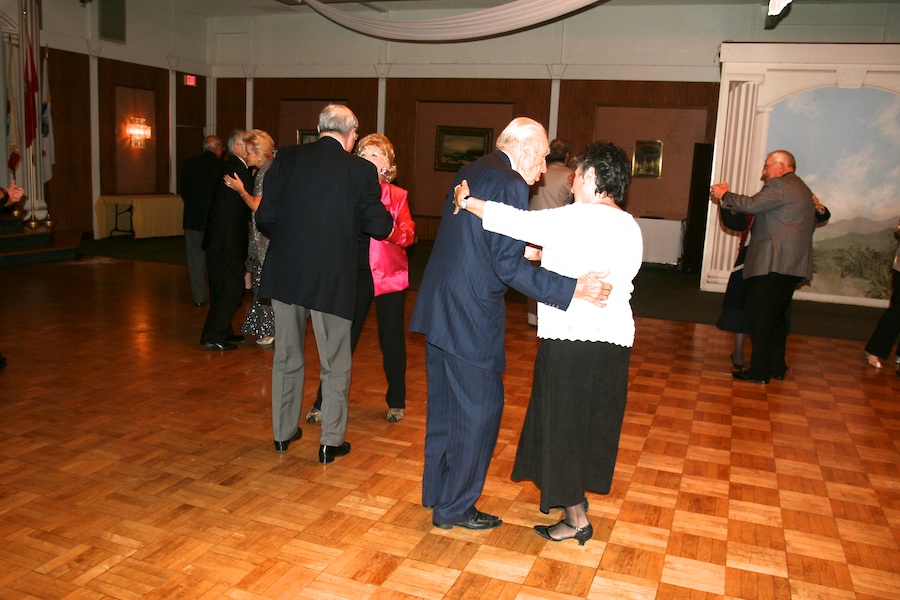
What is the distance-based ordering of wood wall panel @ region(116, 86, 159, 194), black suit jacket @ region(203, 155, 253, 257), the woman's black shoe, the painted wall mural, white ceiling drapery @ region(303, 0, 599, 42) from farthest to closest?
wood wall panel @ region(116, 86, 159, 194)
the painted wall mural
white ceiling drapery @ region(303, 0, 599, 42)
black suit jacket @ region(203, 155, 253, 257)
the woman's black shoe

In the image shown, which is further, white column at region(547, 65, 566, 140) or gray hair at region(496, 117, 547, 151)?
white column at region(547, 65, 566, 140)

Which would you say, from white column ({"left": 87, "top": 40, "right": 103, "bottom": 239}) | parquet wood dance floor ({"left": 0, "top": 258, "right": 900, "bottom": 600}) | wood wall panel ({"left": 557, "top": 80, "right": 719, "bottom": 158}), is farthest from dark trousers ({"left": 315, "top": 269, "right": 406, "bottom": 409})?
white column ({"left": 87, "top": 40, "right": 103, "bottom": 239})

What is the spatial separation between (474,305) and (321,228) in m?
0.88

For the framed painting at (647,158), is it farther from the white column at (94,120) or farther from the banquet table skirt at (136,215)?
the white column at (94,120)

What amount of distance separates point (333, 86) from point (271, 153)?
9.05 m

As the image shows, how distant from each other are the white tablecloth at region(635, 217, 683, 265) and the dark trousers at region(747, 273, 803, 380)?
5818mm

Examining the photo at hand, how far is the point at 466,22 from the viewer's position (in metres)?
9.42

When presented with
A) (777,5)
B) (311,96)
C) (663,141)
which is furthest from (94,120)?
(777,5)

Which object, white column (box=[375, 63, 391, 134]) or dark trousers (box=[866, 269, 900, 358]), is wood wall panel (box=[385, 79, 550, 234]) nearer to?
white column (box=[375, 63, 391, 134])

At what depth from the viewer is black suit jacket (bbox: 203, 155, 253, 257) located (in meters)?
5.22

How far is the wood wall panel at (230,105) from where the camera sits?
14.1m

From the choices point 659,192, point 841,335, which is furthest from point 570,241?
point 659,192

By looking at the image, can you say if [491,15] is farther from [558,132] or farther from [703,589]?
[703,589]

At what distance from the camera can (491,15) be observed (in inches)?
351
